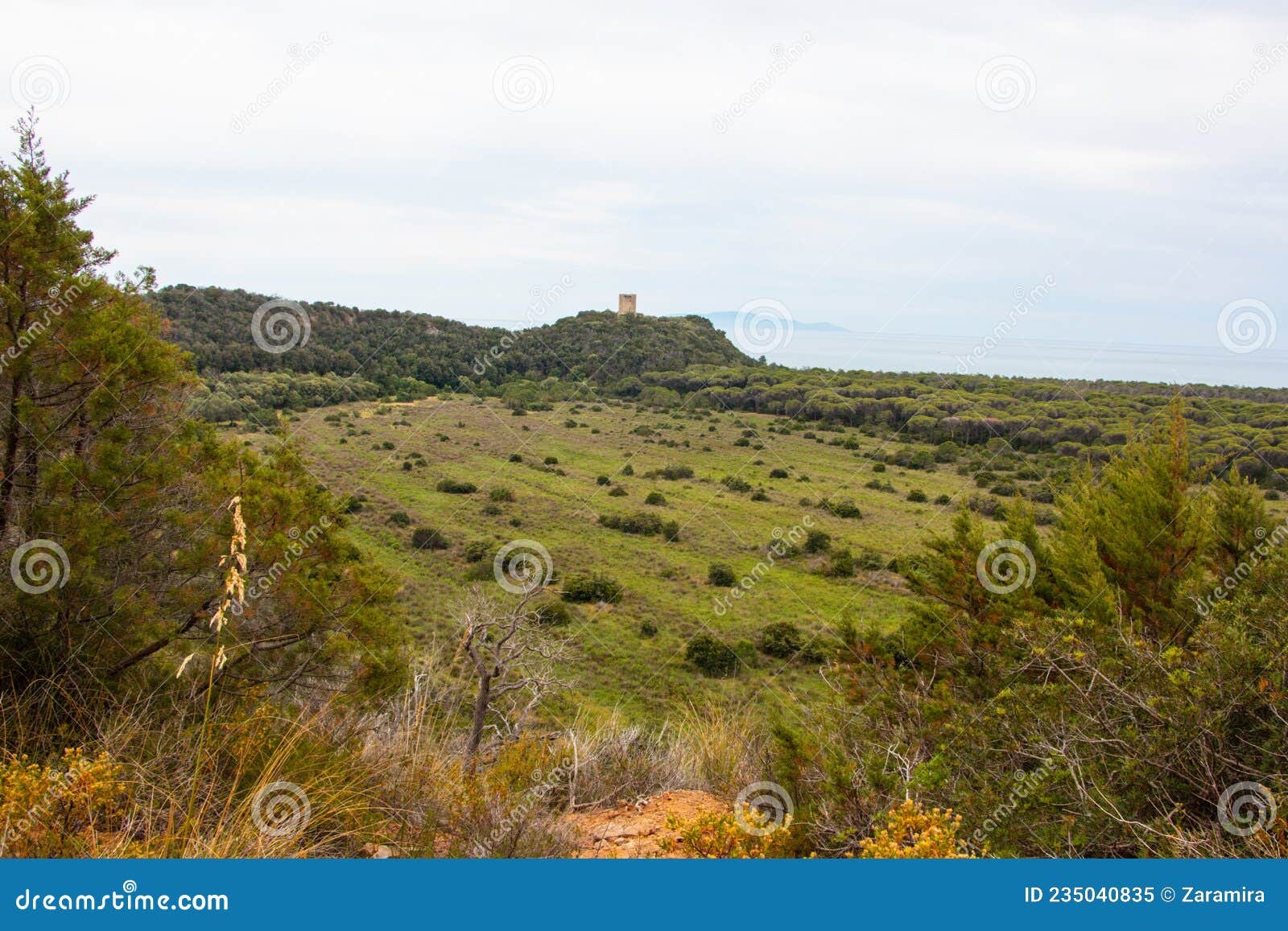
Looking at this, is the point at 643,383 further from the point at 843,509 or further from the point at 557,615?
the point at 557,615

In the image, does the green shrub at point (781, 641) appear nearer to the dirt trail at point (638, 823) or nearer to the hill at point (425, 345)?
the dirt trail at point (638, 823)

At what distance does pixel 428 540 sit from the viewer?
2741 cm

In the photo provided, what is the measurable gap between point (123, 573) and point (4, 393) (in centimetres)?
158

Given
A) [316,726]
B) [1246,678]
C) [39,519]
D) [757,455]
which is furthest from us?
[757,455]

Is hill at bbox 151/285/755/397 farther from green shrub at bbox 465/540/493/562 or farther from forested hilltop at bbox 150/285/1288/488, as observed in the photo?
green shrub at bbox 465/540/493/562

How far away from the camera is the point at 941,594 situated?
878cm

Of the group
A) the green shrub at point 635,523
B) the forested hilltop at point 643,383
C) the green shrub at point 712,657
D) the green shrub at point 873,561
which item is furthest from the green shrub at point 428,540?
the green shrub at point 873,561

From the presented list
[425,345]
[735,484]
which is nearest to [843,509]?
[735,484]

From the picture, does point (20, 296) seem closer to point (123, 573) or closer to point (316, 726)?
point (123, 573)

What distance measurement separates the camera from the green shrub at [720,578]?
1040 inches

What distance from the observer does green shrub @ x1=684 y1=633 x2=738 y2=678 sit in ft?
62.2

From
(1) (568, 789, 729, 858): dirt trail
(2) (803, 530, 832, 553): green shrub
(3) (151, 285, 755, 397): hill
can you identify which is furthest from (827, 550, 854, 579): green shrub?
(1) (568, 789, 729, 858): dirt trail

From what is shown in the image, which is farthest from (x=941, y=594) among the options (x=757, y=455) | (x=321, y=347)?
(x=321, y=347)

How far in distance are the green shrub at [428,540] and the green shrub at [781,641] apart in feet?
39.8
